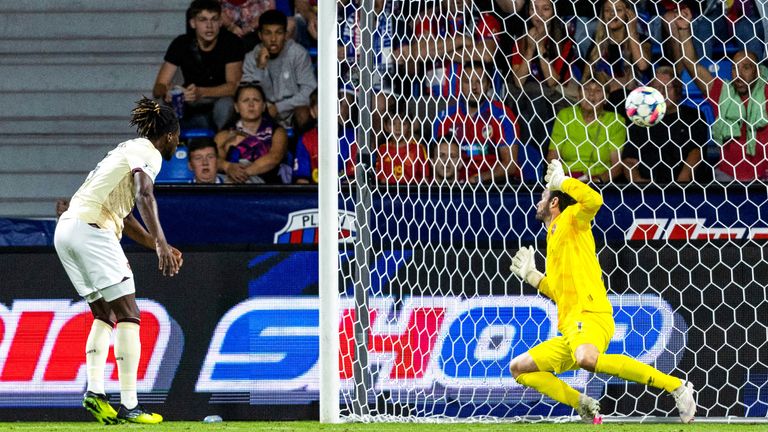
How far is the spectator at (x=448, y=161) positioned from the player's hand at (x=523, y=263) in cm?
132

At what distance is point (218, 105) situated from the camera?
34.7 ft

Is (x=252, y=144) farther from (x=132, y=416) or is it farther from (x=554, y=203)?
(x=132, y=416)

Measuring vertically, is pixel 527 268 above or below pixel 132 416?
above

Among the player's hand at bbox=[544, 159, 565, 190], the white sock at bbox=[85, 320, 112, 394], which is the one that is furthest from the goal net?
the white sock at bbox=[85, 320, 112, 394]

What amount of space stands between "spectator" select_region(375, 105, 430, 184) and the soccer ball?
1.63m

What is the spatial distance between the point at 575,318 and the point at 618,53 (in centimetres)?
294

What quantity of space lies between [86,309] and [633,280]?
3.28 m

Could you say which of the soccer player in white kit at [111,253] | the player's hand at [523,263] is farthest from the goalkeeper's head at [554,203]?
the soccer player in white kit at [111,253]

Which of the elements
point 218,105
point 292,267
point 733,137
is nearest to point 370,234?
point 292,267

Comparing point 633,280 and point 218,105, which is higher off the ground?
point 218,105

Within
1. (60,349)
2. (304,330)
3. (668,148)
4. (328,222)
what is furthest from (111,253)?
(668,148)

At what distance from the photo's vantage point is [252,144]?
1010 cm

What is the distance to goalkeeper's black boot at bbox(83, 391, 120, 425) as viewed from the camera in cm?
645

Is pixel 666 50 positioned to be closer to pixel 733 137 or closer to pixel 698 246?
pixel 733 137
